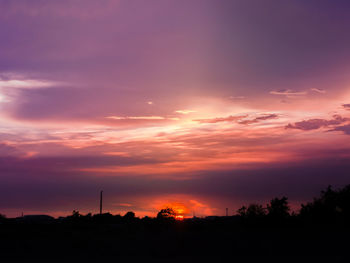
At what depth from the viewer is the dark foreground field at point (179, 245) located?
102ft

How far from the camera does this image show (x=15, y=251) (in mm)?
32531

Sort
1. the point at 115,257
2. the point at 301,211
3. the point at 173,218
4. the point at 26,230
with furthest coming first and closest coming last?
the point at 301,211
the point at 173,218
the point at 26,230
the point at 115,257

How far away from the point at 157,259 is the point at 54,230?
1364cm

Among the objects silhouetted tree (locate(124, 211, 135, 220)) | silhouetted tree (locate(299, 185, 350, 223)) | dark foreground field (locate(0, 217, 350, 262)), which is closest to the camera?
dark foreground field (locate(0, 217, 350, 262))

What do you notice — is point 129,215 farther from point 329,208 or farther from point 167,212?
point 329,208

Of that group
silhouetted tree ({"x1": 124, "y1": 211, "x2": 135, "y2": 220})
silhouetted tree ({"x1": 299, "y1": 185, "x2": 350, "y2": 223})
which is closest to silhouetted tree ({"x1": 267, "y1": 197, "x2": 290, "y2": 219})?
silhouetted tree ({"x1": 299, "y1": 185, "x2": 350, "y2": 223})

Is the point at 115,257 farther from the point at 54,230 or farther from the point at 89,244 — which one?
the point at 54,230

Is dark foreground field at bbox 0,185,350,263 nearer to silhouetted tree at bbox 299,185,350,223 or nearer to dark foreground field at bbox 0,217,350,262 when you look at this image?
dark foreground field at bbox 0,217,350,262

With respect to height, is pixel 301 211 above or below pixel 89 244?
above

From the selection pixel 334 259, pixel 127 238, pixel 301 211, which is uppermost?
pixel 301 211

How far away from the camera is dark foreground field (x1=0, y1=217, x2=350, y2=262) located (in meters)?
31.0

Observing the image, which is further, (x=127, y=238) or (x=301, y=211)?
(x=301, y=211)

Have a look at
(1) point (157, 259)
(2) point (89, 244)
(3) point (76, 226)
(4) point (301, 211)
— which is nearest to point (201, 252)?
(1) point (157, 259)

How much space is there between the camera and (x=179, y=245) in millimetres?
34219
